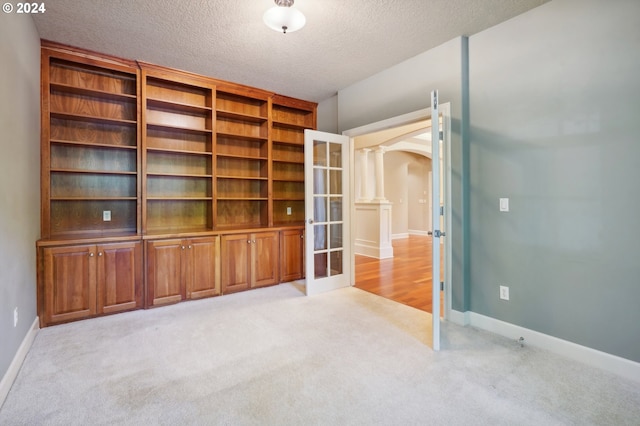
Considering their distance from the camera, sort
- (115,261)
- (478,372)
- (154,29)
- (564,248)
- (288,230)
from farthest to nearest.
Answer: (288,230)
(115,261)
(154,29)
(564,248)
(478,372)

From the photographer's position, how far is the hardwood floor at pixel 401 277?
365 cm

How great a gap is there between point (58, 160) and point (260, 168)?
2.28 m

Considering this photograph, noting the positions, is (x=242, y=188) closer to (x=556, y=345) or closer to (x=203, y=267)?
(x=203, y=267)

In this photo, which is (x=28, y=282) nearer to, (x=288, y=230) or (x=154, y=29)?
(x=154, y=29)

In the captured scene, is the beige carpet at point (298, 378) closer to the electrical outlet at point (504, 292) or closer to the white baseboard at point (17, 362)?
the white baseboard at point (17, 362)

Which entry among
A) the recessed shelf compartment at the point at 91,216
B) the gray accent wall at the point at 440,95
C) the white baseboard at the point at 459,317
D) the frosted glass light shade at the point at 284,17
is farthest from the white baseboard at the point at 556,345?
the recessed shelf compartment at the point at 91,216

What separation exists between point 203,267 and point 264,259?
0.79m

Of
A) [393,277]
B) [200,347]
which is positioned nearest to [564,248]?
[393,277]

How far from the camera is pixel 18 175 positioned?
2.26m

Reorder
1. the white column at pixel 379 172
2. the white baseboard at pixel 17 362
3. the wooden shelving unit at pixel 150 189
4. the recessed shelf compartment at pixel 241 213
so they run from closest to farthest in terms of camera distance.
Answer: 1. the white baseboard at pixel 17 362
2. the wooden shelving unit at pixel 150 189
3. the recessed shelf compartment at pixel 241 213
4. the white column at pixel 379 172

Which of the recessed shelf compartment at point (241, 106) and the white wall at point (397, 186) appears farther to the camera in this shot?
the white wall at point (397, 186)

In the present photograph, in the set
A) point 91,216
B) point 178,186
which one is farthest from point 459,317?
point 91,216

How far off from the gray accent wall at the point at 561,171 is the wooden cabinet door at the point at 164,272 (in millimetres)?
3091

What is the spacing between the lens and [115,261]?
3104 mm
